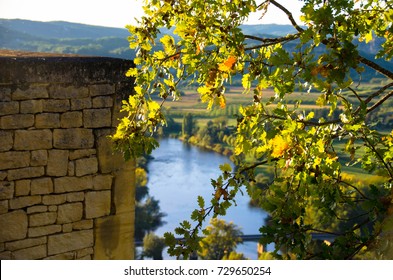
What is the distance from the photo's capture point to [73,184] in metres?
3.48

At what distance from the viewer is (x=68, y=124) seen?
343cm

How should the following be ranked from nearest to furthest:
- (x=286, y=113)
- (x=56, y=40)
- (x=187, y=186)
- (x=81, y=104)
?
(x=286, y=113), (x=81, y=104), (x=187, y=186), (x=56, y=40)

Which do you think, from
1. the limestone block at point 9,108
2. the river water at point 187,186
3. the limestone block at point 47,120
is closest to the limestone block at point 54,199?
the limestone block at point 47,120

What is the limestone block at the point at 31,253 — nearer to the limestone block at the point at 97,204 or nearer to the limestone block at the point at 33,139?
the limestone block at the point at 97,204

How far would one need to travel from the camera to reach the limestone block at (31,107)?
3.30m

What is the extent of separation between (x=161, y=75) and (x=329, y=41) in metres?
1.20

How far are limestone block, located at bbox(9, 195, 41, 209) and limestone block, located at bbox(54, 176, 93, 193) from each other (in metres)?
0.11

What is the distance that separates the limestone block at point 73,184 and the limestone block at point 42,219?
130mm

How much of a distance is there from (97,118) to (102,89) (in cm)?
16

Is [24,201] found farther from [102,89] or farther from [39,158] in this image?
[102,89]

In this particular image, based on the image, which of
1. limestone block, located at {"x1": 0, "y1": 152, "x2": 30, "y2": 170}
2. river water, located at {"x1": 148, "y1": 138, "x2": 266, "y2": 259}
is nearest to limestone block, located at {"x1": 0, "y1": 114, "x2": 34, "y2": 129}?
limestone block, located at {"x1": 0, "y1": 152, "x2": 30, "y2": 170}

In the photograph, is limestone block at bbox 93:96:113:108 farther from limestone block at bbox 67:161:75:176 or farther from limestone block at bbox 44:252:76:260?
limestone block at bbox 44:252:76:260

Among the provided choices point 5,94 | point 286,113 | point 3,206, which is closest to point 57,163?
point 3,206

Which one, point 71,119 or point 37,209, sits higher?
point 71,119
